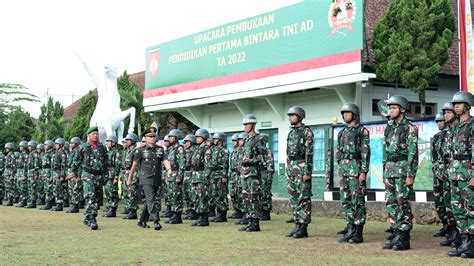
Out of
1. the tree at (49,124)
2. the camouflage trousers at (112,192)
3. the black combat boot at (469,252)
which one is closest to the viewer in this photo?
the black combat boot at (469,252)

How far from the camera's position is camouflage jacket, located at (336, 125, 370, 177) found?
32.6 ft

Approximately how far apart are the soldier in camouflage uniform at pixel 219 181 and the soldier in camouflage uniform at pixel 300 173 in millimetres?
3204

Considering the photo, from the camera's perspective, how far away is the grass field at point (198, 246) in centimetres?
793

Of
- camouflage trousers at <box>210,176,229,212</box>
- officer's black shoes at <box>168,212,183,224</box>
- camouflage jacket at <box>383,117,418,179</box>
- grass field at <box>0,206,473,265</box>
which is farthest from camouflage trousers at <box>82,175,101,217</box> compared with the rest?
camouflage jacket at <box>383,117,418,179</box>

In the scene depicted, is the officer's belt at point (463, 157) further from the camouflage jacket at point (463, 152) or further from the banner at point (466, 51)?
the banner at point (466, 51)

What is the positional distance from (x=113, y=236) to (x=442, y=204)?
5.35 meters

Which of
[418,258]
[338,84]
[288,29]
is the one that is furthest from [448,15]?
[418,258]

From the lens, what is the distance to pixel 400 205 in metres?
9.08

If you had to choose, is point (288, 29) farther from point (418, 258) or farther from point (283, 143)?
point (418, 258)

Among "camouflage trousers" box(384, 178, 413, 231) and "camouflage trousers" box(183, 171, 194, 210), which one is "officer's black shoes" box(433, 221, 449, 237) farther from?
"camouflage trousers" box(183, 171, 194, 210)

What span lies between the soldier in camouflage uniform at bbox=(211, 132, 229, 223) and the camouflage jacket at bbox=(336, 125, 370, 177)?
4189mm

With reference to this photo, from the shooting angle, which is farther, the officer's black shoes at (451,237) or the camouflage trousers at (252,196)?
the camouflage trousers at (252,196)

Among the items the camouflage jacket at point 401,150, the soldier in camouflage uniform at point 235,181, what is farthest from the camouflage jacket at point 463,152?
the soldier in camouflage uniform at point 235,181

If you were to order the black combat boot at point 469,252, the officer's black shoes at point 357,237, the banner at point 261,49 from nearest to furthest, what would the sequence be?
the black combat boot at point 469,252 → the officer's black shoes at point 357,237 → the banner at point 261,49
